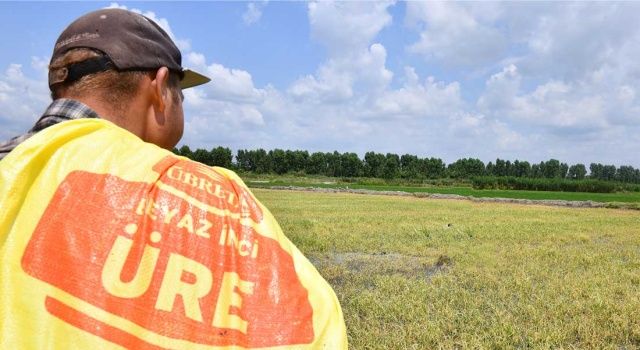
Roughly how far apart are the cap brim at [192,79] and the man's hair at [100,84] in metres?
0.31

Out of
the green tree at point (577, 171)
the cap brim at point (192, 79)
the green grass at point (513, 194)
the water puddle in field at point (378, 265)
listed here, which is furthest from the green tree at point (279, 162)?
the cap brim at point (192, 79)

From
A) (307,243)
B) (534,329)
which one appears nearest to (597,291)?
(534,329)

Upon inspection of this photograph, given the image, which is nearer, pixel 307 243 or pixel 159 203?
pixel 159 203

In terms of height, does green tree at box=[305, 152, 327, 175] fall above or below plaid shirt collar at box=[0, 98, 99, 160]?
above

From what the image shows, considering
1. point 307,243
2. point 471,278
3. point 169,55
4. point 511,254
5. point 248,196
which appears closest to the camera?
point 248,196

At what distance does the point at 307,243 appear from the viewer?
9906mm

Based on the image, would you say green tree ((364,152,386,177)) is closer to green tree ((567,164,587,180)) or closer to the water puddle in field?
green tree ((567,164,587,180))

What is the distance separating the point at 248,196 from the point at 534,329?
4172mm

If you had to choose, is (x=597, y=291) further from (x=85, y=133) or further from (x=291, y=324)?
(x=85, y=133)

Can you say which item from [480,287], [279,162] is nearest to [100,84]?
[480,287]

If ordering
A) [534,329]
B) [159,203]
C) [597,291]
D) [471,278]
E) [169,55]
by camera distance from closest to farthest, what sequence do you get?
[159,203] < [169,55] < [534,329] < [597,291] < [471,278]

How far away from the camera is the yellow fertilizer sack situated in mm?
1128

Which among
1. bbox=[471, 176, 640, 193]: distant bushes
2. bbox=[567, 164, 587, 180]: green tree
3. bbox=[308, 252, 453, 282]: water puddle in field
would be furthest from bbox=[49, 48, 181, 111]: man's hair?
bbox=[567, 164, 587, 180]: green tree

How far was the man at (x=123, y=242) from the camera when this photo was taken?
1132mm
